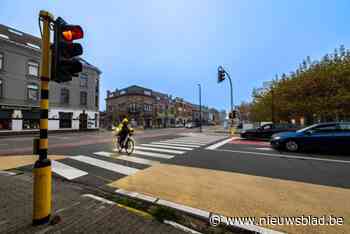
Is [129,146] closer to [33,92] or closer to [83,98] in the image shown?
[33,92]

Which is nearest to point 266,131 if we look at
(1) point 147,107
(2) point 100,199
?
(2) point 100,199

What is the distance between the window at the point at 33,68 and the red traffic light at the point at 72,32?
1187 inches

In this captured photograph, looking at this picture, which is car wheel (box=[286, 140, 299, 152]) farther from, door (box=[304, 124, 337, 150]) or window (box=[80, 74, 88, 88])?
window (box=[80, 74, 88, 88])

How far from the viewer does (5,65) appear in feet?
78.6

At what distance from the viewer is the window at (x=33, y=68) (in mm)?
26562

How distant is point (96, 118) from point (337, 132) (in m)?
36.0

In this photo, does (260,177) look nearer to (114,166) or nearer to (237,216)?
(237,216)

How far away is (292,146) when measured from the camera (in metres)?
9.91

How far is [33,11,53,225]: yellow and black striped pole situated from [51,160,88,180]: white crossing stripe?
2963mm

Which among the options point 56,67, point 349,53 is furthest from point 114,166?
point 349,53

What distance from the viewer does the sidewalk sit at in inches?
109

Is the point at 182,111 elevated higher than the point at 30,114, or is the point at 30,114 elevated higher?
the point at 182,111

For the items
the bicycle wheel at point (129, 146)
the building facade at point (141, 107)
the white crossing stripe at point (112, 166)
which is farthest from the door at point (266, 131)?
Result: the building facade at point (141, 107)

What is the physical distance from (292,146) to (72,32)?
10.7m
